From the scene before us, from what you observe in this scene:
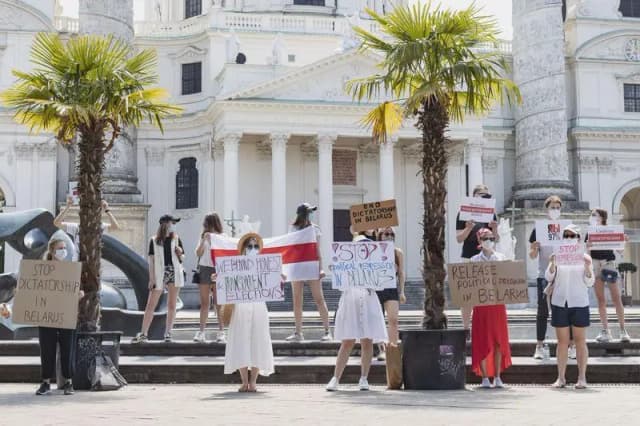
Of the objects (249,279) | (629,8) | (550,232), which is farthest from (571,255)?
(629,8)

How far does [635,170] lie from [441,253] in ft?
125

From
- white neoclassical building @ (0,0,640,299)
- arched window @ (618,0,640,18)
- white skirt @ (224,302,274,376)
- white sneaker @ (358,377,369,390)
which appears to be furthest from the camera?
arched window @ (618,0,640,18)

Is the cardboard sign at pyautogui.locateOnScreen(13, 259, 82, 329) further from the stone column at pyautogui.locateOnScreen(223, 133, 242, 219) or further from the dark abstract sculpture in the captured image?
the stone column at pyautogui.locateOnScreen(223, 133, 242, 219)

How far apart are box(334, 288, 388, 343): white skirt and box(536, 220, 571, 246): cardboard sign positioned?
3357 mm

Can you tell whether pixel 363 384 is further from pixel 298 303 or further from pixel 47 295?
pixel 298 303

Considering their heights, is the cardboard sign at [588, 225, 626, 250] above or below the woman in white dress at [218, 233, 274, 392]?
above

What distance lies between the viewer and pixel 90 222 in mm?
12180

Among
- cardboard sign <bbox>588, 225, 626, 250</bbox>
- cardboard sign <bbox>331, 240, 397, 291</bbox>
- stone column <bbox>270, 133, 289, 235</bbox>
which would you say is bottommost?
cardboard sign <bbox>331, 240, 397, 291</bbox>

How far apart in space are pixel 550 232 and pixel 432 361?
3323 mm

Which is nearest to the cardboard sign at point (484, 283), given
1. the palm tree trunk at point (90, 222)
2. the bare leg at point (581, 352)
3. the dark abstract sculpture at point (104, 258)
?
the bare leg at point (581, 352)

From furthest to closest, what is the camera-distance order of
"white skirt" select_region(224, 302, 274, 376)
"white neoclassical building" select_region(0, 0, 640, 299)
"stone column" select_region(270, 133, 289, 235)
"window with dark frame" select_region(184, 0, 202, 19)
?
"window with dark frame" select_region(184, 0, 202, 19)
"white neoclassical building" select_region(0, 0, 640, 299)
"stone column" select_region(270, 133, 289, 235)
"white skirt" select_region(224, 302, 274, 376)

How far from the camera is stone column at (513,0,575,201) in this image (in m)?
41.7

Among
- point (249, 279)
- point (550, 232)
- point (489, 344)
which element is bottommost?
point (489, 344)

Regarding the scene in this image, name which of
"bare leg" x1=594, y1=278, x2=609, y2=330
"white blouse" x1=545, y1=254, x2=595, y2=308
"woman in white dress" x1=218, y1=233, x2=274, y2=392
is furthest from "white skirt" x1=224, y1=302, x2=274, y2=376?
"bare leg" x1=594, y1=278, x2=609, y2=330
